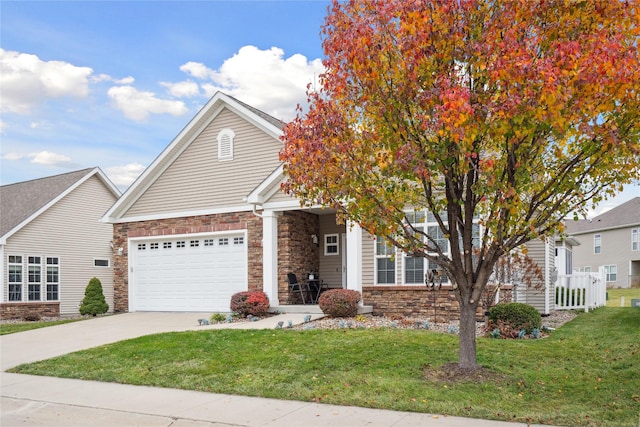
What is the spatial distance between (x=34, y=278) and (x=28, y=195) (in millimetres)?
4123

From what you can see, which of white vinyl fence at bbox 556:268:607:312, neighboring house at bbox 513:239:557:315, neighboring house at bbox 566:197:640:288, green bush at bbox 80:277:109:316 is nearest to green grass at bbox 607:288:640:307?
neighboring house at bbox 566:197:640:288

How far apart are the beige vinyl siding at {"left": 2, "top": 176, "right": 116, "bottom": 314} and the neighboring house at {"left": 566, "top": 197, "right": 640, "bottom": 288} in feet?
88.3

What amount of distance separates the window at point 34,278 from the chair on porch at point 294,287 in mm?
12643

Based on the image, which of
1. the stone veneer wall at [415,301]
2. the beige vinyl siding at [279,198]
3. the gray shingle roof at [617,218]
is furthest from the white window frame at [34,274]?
the gray shingle roof at [617,218]

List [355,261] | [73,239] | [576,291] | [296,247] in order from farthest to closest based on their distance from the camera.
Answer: [73,239] < [576,291] < [296,247] < [355,261]

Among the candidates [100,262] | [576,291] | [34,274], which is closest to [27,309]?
[34,274]

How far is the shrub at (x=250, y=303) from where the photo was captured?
51.4ft

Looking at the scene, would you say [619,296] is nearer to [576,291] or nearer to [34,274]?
[576,291]

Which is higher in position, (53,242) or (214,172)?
(214,172)

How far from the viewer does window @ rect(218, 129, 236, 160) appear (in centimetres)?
1836

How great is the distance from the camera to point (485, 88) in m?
7.45

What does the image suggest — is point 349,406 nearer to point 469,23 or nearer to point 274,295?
point 469,23

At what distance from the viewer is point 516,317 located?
1179 centimetres

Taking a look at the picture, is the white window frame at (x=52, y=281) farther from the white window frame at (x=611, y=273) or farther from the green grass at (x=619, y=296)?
the white window frame at (x=611, y=273)
